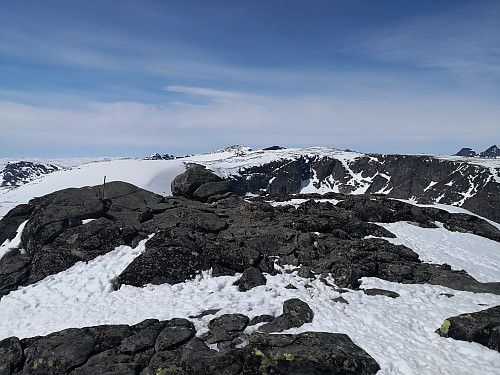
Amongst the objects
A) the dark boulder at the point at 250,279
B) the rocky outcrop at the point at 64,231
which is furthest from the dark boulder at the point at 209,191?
the dark boulder at the point at 250,279

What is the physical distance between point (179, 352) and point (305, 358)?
204 inches

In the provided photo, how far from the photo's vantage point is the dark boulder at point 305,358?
9.88 m

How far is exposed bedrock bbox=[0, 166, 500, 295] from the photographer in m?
19.0

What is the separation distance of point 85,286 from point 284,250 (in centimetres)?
1350

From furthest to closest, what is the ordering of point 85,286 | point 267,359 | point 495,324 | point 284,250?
point 284,250, point 85,286, point 495,324, point 267,359

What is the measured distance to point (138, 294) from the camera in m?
17.2

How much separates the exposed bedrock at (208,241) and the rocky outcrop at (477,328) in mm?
5740

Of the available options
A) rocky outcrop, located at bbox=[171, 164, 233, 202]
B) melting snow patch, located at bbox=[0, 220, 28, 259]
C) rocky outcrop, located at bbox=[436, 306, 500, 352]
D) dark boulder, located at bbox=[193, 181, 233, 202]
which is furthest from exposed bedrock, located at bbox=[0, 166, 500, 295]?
rocky outcrop, located at bbox=[436, 306, 500, 352]

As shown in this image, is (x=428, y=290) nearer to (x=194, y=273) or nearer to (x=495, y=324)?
(x=495, y=324)

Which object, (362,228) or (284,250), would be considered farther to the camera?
(362,228)

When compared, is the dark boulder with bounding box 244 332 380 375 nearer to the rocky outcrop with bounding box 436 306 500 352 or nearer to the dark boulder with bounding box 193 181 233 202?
the rocky outcrop with bounding box 436 306 500 352

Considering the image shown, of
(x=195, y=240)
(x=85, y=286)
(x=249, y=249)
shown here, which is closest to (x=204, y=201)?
(x=195, y=240)

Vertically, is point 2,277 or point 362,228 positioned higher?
point 362,228

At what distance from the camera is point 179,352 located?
1180cm
